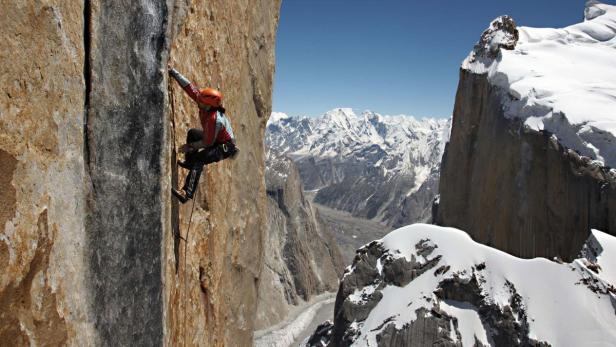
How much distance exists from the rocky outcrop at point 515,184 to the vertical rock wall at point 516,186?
0.06 metres

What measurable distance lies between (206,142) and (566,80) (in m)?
35.0

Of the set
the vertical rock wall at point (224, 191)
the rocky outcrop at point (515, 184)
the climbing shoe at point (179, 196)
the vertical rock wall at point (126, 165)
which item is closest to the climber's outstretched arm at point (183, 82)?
the vertical rock wall at point (224, 191)

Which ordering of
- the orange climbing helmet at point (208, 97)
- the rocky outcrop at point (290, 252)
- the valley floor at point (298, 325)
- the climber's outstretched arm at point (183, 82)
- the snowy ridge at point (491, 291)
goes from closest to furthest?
the climber's outstretched arm at point (183, 82)
the orange climbing helmet at point (208, 97)
the snowy ridge at point (491, 291)
the valley floor at point (298, 325)
the rocky outcrop at point (290, 252)

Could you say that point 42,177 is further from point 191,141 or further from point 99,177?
point 191,141

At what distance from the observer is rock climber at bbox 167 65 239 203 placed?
24.4ft

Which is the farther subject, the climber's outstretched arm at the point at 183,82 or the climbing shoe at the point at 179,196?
the climbing shoe at the point at 179,196

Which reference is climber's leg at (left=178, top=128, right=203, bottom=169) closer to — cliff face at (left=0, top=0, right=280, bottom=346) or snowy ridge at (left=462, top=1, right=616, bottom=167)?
cliff face at (left=0, top=0, right=280, bottom=346)

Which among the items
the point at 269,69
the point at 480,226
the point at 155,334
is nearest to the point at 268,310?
the point at 480,226

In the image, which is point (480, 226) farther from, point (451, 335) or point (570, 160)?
point (451, 335)

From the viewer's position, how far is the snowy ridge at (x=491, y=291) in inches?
890

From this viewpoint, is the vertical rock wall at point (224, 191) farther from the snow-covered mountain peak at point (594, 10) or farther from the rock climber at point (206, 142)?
the snow-covered mountain peak at point (594, 10)

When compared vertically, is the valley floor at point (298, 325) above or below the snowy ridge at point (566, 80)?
below

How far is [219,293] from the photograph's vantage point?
10133 millimetres

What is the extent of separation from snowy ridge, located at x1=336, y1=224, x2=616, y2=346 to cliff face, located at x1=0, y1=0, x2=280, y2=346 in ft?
65.8
